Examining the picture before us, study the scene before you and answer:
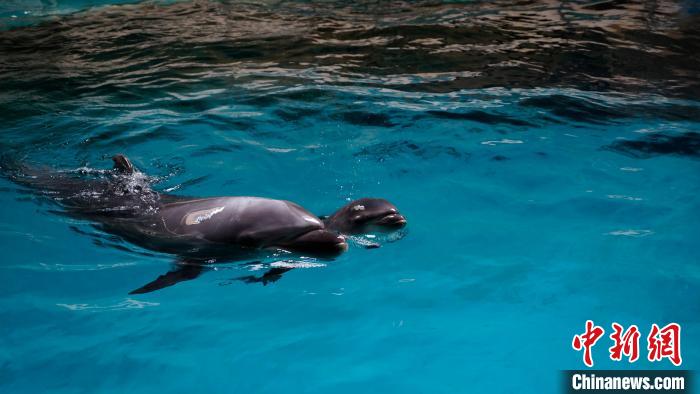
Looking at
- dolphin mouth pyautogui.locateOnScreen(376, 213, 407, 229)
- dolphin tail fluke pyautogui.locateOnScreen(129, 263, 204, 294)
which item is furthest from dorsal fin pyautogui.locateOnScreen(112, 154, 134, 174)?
dolphin mouth pyautogui.locateOnScreen(376, 213, 407, 229)

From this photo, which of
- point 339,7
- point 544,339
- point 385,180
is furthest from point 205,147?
point 339,7

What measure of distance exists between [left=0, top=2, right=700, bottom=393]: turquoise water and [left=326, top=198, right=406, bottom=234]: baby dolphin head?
21 centimetres

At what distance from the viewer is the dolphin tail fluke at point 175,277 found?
406 centimetres

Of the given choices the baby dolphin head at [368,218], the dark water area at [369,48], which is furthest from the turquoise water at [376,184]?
the baby dolphin head at [368,218]

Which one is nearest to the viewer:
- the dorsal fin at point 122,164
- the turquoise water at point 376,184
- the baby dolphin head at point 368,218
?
the turquoise water at point 376,184

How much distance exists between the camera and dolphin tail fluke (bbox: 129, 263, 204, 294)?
4.06 m

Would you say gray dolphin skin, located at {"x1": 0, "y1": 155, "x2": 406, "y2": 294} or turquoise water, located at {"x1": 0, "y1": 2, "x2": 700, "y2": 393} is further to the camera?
gray dolphin skin, located at {"x1": 0, "y1": 155, "x2": 406, "y2": 294}

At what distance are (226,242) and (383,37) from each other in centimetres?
591

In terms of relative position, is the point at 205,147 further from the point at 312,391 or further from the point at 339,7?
the point at 339,7

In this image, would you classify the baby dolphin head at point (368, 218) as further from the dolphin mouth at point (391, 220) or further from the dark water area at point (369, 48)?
the dark water area at point (369, 48)

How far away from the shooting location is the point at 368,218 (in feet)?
14.5

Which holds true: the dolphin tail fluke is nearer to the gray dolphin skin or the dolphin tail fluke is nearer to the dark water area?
the gray dolphin skin

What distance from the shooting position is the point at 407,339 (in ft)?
13.1

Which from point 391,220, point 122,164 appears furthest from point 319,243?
point 122,164
